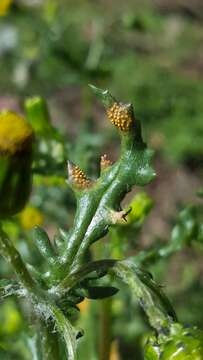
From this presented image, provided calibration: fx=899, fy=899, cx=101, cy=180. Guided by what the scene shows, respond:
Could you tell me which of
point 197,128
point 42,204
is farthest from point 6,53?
point 42,204

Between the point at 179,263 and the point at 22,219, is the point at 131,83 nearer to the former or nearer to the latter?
the point at 179,263

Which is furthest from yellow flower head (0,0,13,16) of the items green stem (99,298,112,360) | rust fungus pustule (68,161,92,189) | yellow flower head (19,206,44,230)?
rust fungus pustule (68,161,92,189)

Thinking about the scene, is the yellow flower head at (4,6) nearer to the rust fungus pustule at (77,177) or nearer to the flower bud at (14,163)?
the rust fungus pustule at (77,177)

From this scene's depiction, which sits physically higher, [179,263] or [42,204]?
[42,204]

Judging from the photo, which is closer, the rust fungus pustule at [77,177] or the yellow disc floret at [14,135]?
the yellow disc floret at [14,135]

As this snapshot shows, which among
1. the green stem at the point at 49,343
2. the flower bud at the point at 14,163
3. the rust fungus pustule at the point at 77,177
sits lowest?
the green stem at the point at 49,343

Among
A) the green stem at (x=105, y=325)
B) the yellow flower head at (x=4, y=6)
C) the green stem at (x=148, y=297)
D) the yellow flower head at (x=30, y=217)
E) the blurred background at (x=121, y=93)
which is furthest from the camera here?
the yellow flower head at (x=4, y=6)

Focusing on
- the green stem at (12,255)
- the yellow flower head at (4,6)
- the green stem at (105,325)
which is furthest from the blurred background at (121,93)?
the green stem at (12,255)
